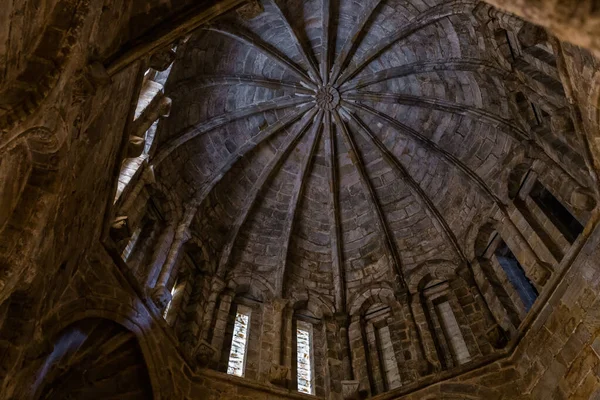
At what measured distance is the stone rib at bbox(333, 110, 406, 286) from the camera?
42.0 feet

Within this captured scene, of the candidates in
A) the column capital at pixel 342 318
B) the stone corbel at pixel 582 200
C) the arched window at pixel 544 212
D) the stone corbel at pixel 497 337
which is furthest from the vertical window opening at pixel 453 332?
the stone corbel at pixel 582 200

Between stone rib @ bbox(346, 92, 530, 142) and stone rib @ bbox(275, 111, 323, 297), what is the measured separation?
56.1 inches

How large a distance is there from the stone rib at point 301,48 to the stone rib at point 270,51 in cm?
18

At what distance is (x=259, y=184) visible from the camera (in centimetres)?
1430

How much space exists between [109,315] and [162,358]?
121 cm

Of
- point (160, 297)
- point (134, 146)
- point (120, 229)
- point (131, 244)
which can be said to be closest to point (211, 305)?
point (160, 297)

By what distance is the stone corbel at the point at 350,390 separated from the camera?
9.77m

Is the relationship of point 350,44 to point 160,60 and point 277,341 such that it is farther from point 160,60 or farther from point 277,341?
point 277,341

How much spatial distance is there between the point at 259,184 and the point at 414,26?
5593mm

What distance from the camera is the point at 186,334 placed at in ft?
33.5

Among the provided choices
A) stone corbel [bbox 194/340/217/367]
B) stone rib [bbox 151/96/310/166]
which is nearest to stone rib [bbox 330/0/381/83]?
stone rib [bbox 151/96/310/166]

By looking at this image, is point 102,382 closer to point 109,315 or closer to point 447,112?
point 109,315

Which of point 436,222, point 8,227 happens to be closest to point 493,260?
point 436,222

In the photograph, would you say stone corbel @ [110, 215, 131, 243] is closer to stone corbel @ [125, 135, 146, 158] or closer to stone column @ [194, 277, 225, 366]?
stone corbel @ [125, 135, 146, 158]
